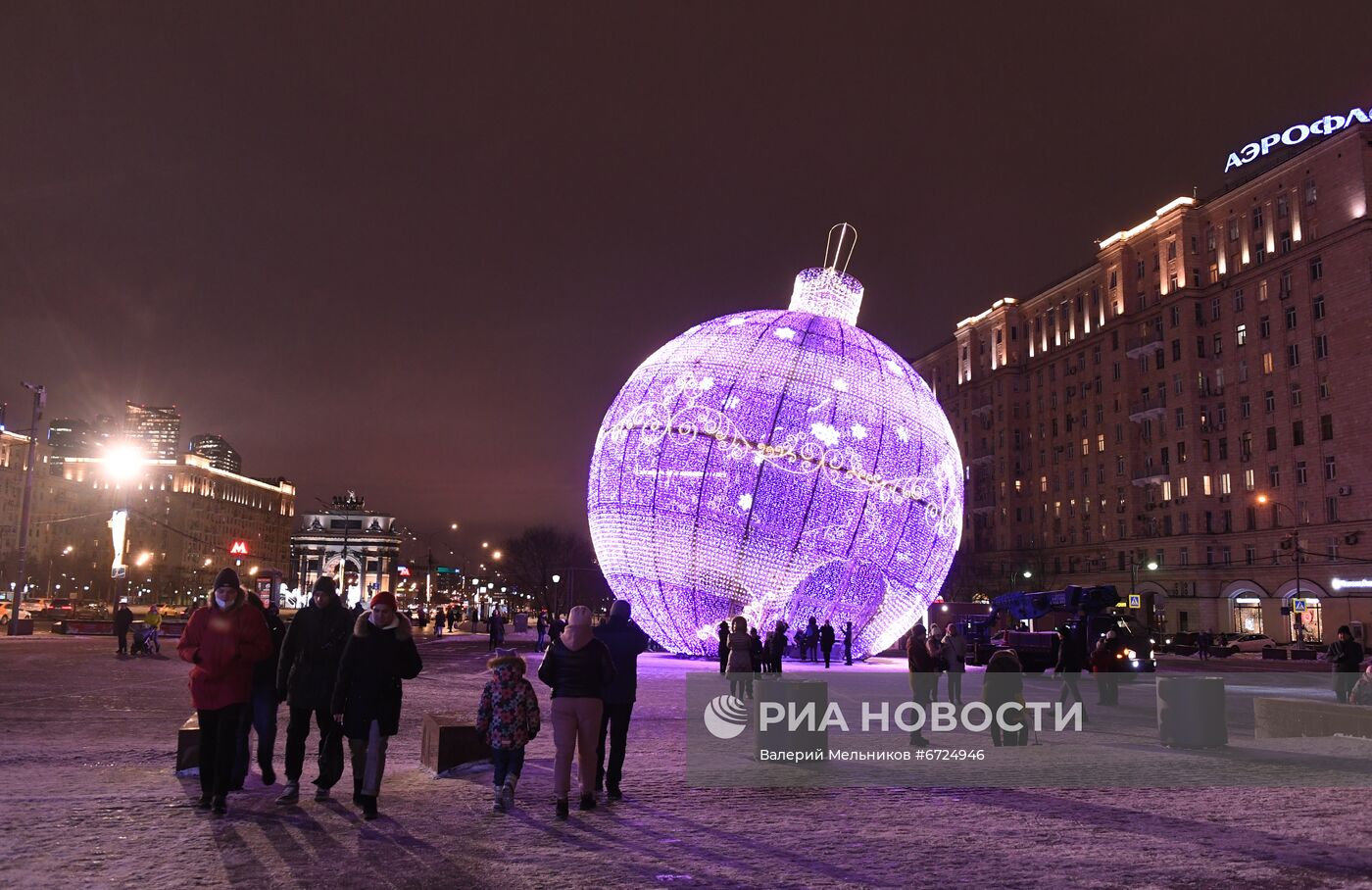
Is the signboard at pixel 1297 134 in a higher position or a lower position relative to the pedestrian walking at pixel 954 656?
higher

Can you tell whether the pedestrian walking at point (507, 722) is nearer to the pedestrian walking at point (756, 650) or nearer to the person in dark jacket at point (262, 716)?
the person in dark jacket at point (262, 716)

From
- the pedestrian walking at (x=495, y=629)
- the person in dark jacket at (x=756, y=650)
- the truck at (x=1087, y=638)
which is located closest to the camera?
the person in dark jacket at (x=756, y=650)

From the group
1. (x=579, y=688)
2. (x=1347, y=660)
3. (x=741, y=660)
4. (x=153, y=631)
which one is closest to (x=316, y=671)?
(x=579, y=688)

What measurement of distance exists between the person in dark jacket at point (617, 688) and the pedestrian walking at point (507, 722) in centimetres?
75

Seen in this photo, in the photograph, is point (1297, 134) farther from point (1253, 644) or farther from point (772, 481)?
point (772, 481)

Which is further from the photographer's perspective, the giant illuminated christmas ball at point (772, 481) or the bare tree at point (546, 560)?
the bare tree at point (546, 560)

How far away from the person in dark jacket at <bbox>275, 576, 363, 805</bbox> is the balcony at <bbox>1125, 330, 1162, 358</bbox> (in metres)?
71.7

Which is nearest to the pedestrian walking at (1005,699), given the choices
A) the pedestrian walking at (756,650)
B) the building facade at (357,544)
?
the pedestrian walking at (756,650)

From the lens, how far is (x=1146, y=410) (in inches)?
2825

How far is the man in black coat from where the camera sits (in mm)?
8938

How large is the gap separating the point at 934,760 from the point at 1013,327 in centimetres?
8579

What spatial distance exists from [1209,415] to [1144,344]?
752cm

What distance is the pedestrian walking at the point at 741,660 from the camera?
17.9 m

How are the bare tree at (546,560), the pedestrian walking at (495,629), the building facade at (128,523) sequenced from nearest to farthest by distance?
the pedestrian walking at (495,629) < the bare tree at (546,560) < the building facade at (128,523)
